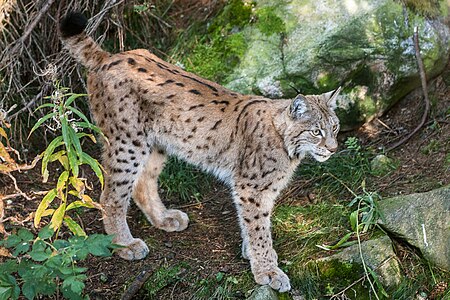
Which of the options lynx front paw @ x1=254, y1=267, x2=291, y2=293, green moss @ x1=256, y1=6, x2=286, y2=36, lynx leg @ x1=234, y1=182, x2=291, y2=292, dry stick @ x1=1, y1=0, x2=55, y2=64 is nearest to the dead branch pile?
dry stick @ x1=1, y1=0, x2=55, y2=64

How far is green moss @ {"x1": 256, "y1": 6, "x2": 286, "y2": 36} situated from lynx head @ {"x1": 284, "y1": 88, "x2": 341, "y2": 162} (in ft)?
5.41

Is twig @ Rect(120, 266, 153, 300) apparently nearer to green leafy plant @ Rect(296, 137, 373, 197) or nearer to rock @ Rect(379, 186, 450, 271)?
green leafy plant @ Rect(296, 137, 373, 197)

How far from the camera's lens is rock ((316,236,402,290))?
5.17m

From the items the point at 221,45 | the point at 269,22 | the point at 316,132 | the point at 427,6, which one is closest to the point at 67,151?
the point at 316,132

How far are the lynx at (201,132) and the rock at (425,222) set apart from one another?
2.22ft

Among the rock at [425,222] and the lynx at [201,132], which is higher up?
the lynx at [201,132]

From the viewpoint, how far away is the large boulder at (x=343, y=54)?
21.8 feet

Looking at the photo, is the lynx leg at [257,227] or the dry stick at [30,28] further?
the dry stick at [30,28]

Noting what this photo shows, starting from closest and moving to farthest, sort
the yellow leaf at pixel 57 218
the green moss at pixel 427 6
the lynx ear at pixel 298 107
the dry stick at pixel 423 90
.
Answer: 1. the yellow leaf at pixel 57 218
2. the lynx ear at pixel 298 107
3. the dry stick at pixel 423 90
4. the green moss at pixel 427 6

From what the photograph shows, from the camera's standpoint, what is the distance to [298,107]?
5230 millimetres

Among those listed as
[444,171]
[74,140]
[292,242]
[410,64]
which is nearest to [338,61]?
[410,64]

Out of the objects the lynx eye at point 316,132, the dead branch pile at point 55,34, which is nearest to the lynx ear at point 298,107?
the lynx eye at point 316,132

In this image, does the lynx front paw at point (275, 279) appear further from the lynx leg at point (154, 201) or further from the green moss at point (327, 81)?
the green moss at point (327, 81)

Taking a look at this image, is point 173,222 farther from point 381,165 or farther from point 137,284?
point 381,165
